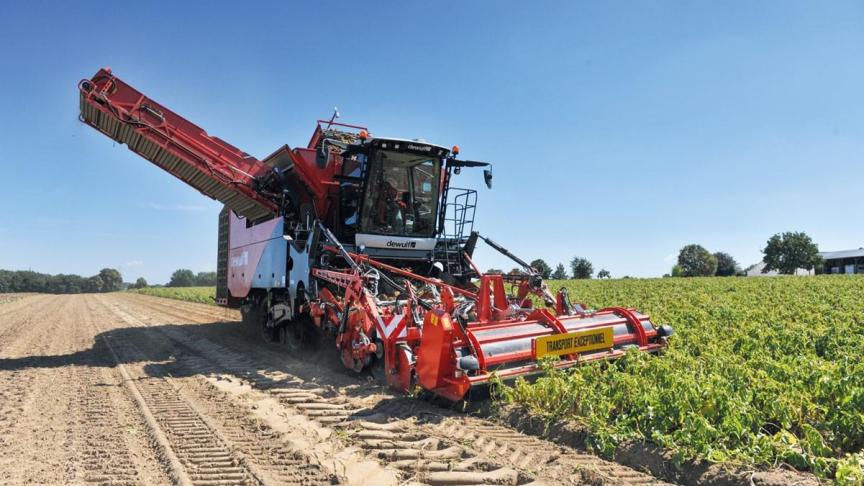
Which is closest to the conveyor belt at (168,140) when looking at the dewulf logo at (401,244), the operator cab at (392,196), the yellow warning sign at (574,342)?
the operator cab at (392,196)

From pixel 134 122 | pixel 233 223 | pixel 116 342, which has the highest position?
pixel 134 122

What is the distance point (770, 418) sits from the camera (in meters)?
3.78

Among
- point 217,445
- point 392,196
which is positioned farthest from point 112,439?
point 392,196

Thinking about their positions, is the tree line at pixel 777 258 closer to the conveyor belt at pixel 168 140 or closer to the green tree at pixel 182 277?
Answer: the conveyor belt at pixel 168 140

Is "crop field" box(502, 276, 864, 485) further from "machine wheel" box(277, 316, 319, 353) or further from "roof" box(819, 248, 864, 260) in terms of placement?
"roof" box(819, 248, 864, 260)

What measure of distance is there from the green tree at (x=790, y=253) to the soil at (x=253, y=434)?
78.5m

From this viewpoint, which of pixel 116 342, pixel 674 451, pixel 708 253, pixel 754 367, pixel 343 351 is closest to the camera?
pixel 674 451

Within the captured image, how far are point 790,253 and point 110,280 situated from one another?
10733 cm

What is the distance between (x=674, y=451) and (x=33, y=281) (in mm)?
105955

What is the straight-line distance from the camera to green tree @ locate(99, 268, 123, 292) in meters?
93.4

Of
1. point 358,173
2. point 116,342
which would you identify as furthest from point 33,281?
point 358,173

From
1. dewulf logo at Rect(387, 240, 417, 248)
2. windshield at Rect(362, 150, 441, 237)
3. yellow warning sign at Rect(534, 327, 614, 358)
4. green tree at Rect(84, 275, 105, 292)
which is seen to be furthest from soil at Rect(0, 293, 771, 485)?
green tree at Rect(84, 275, 105, 292)

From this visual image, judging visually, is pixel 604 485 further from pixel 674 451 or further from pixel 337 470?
pixel 337 470

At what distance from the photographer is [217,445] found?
397 cm
